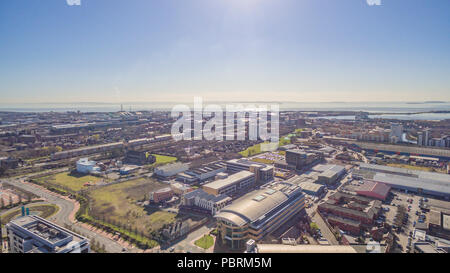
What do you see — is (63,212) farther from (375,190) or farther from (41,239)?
(375,190)

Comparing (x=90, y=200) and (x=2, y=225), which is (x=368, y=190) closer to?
(x=90, y=200)

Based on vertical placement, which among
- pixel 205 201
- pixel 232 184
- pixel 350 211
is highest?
pixel 232 184

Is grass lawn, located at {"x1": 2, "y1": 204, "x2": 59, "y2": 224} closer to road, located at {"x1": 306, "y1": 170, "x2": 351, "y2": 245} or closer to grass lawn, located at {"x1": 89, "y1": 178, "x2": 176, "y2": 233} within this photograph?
grass lawn, located at {"x1": 89, "y1": 178, "x2": 176, "y2": 233}

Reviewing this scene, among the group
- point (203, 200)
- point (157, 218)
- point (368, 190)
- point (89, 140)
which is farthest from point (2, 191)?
point (368, 190)

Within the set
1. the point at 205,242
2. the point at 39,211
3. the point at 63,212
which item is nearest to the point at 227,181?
the point at 205,242

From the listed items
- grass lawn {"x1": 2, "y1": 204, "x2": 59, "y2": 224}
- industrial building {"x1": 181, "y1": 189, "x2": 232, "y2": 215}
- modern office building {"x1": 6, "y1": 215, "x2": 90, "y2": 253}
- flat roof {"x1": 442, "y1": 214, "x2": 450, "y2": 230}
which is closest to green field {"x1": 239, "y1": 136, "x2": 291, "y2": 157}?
industrial building {"x1": 181, "y1": 189, "x2": 232, "y2": 215}

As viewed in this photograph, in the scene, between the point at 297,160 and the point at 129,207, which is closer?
the point at 129,207

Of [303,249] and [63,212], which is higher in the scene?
[303,249]
